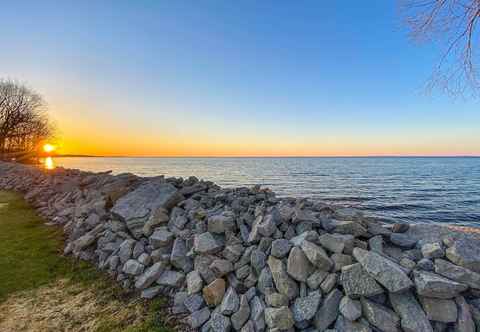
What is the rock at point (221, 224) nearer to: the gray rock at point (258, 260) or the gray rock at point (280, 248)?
the gray rock at point (258, 260)

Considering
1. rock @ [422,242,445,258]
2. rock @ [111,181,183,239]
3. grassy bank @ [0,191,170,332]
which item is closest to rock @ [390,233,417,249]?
rock @ [422,242,445,258]

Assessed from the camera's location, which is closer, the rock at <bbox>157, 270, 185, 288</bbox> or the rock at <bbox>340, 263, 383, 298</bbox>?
the rock at <bbox>340, 263, 383, 298</bbox>

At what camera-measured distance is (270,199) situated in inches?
235

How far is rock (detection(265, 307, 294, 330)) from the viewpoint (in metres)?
3.04

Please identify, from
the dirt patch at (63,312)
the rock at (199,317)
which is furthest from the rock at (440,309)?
the dirt patch at (63,312)

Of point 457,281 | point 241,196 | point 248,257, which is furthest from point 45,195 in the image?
point 457,281

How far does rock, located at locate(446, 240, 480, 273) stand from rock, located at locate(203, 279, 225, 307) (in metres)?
2.91

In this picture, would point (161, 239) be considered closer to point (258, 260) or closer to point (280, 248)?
point (258, 260)

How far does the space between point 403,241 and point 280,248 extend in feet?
5.87

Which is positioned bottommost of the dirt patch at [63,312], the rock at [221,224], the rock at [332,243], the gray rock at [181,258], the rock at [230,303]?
the dirt patch at [63,312]

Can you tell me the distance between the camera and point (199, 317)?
11.8ft

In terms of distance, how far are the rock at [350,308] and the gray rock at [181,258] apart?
7.87 feet

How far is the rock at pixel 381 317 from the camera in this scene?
2.76 meters

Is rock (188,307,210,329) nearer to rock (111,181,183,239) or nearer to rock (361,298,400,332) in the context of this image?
rock (361,298,400,332)
